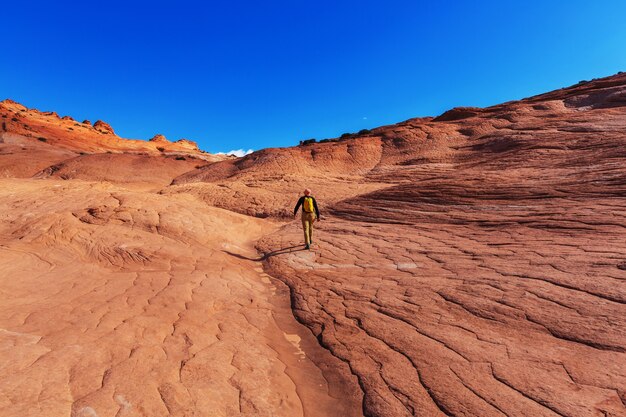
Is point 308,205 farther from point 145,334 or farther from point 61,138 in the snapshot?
point 61,138

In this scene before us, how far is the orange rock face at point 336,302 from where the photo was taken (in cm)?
353

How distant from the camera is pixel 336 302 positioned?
21.1 ft

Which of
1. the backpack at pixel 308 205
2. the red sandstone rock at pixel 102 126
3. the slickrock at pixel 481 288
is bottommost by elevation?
the slickrock at pixel 481 288

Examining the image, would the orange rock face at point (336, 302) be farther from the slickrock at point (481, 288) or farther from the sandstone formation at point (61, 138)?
the sandstone formation at point (61, 138)

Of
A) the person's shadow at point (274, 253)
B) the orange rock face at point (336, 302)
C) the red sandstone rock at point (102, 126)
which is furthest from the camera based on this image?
the red sandstone rock at point (102, 126)

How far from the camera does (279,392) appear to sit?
3.80 metres

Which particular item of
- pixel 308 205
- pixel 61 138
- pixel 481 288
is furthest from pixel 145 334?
pixel 61 138

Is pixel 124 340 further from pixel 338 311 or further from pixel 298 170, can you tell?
pixel 298 170

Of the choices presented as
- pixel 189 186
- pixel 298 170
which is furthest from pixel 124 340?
pixel 298 170

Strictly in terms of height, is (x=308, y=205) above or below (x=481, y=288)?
above

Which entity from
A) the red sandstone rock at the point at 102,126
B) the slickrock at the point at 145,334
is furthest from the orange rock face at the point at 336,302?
the red sandstone rock at the point at 102,126

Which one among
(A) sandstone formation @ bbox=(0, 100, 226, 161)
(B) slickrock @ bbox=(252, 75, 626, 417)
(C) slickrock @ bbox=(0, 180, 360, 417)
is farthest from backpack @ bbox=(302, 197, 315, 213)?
(A) sandstone formation @ bbox=(0, 100, 226, 161)

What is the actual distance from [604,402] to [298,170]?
25391 millimetres

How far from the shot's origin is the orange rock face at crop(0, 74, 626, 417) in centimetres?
353
